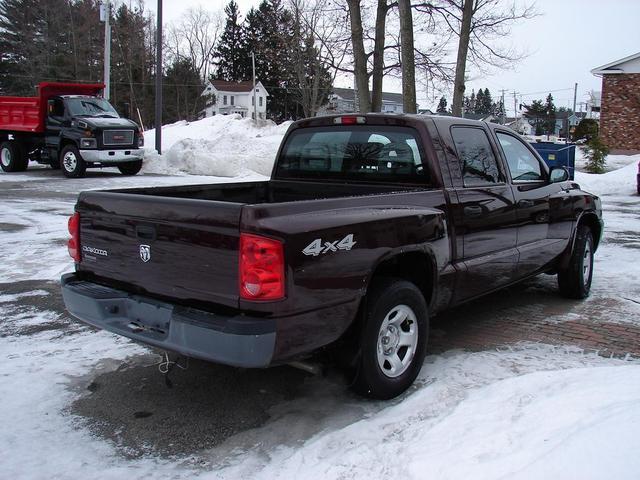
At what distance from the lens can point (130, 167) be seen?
2017 cm

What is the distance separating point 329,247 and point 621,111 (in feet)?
115

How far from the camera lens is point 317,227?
3.34 m

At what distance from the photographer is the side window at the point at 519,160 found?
18.2 ft

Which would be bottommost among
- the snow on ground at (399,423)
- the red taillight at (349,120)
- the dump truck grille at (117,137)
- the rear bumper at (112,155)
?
the snow on ground at (399,423)

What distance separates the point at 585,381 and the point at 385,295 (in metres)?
1.31

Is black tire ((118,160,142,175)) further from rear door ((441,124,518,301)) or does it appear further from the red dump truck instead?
rear door ((441,124,518,301))

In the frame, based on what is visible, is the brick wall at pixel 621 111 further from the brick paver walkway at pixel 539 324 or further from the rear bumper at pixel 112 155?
the brick paver walkway at pixel 539 324

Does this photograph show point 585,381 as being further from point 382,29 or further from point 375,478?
point 382,29

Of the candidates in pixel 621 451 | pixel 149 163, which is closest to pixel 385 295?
pixel 621 451

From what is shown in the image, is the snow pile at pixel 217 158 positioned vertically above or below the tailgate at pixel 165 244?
above

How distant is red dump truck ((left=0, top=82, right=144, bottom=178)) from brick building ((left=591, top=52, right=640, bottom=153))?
1016 inches

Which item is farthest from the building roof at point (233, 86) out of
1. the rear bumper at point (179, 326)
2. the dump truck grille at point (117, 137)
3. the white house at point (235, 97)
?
the rear bumper at point (179, 326)

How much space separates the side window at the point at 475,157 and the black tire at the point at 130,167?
648 inches

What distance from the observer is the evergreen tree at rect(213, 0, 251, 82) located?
80.1m
